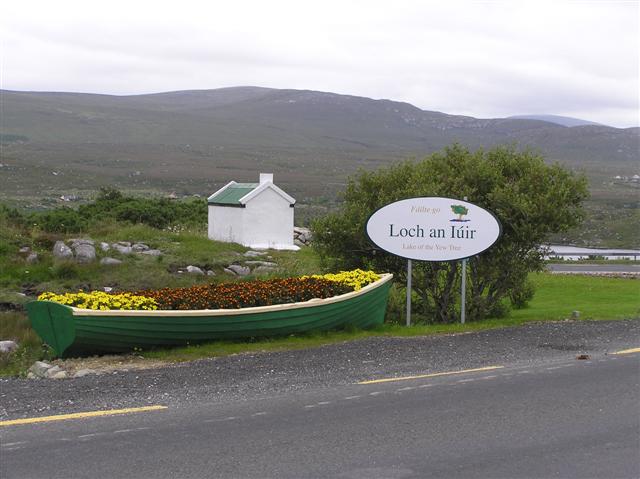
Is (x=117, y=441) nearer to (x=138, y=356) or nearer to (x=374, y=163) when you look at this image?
(x=138, y=356)

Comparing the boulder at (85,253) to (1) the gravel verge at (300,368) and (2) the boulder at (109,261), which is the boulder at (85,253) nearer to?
(2) the boulder at (109,261)

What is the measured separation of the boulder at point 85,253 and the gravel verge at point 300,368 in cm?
1244

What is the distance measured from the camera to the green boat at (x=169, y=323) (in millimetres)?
11719

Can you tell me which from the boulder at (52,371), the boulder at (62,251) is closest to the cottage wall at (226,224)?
the boulder at (62,251)

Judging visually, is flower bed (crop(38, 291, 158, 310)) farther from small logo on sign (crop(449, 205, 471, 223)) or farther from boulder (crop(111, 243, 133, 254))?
boulder (crop(111, 243, 133, 254))

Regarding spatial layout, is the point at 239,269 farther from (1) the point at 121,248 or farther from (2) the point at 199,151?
(2) the point at 199,151

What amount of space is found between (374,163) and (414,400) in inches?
4743

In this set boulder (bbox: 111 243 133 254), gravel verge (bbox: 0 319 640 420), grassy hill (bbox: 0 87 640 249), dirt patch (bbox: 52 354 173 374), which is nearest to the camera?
gravel verge (bbox: 0 319 640 420)

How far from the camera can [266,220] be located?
94.2 feet

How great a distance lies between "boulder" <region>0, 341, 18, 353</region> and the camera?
13062 mm

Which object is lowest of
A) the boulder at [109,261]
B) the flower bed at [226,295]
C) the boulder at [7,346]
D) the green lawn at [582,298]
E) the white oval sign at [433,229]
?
the green lawn at [582,298]

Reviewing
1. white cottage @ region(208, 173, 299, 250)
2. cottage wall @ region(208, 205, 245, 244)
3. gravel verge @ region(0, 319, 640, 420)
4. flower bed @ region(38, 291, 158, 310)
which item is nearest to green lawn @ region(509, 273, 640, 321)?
gravel verge @ region(0, 319, 640, 420)

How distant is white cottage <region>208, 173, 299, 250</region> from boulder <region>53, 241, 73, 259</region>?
5853 mm

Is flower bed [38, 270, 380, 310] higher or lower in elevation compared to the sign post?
lower
